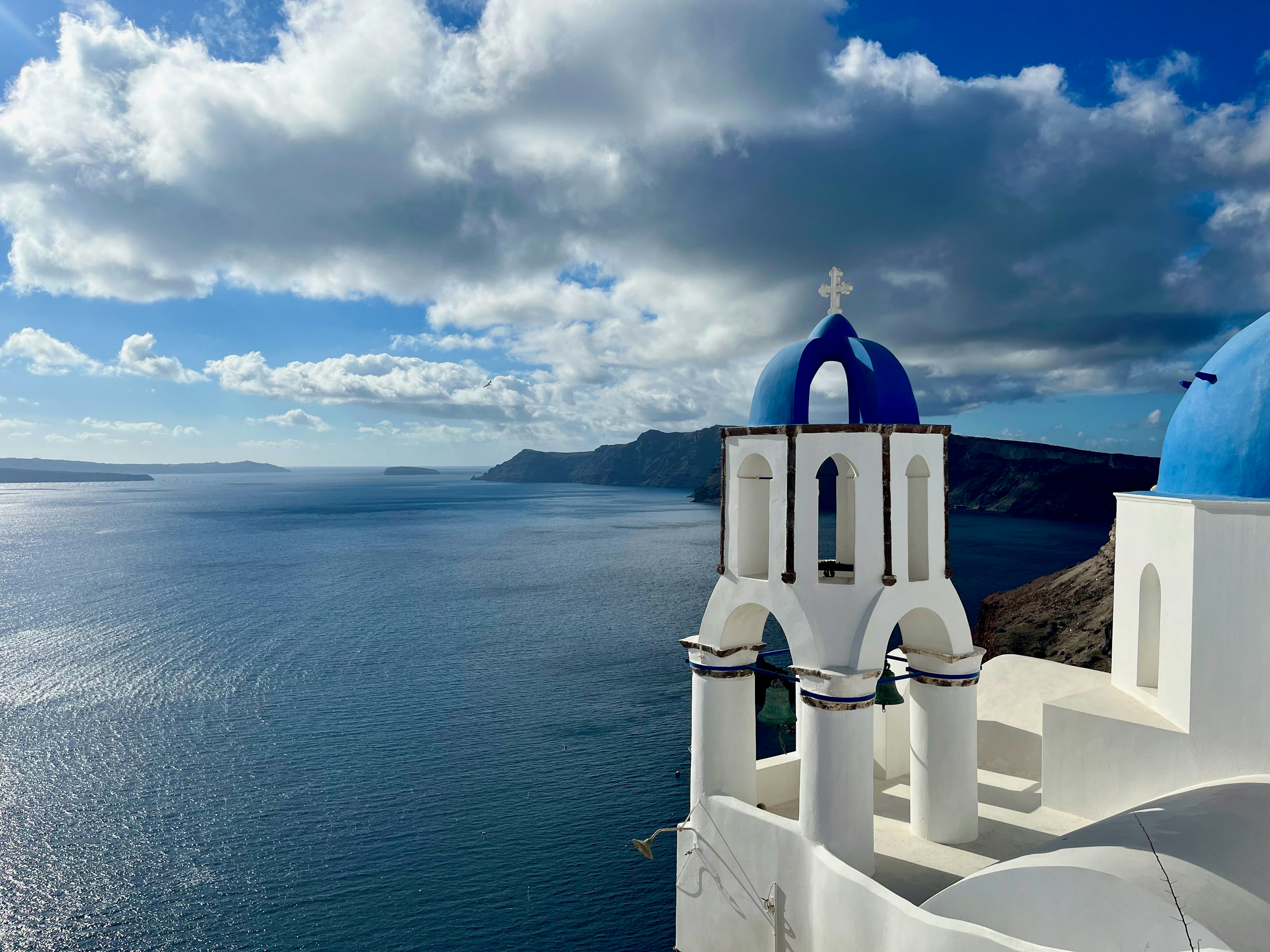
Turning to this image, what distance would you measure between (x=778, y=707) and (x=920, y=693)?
2359 mm

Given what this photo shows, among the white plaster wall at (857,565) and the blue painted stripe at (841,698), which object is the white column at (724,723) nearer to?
the white plaster wall at (857,565)

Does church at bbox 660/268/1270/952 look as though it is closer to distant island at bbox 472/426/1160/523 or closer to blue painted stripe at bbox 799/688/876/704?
blue painted stripe at bbox 799/688/876/704

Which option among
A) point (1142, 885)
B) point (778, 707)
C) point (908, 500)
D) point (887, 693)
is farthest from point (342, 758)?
point (1142, 885)

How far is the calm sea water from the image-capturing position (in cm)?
1789

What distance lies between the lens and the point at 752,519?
11.6 m

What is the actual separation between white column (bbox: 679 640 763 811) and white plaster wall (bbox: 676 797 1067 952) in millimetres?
350

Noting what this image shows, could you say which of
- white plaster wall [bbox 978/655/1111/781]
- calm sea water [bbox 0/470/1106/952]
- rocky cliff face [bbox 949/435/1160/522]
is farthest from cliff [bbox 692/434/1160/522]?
white plaster wall [bbox 978/655/1111/781]

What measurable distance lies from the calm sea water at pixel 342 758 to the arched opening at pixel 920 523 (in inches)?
436

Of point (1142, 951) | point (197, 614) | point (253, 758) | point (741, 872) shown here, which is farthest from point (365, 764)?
point (197, 614)

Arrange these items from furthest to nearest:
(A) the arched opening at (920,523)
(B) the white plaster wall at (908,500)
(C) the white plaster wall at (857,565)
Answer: (A) the arched opening at (920,523), (B) the white plaster wall at (908,500), (C) the white plaster wall at (857,565)

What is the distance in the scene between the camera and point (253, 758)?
26.8 metres

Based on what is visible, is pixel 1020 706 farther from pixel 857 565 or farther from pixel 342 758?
pixel 342 758

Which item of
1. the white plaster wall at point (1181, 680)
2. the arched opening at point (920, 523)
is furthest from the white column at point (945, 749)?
the arched opening at point (920, 523)

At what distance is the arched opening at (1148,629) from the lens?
436 inches
